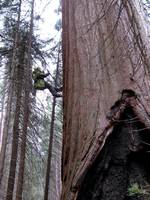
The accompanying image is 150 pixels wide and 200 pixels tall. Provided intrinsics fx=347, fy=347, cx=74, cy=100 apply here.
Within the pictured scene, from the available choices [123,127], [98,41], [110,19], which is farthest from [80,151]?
[110,19]

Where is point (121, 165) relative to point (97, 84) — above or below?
below

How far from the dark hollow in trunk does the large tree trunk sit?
0.4 inches

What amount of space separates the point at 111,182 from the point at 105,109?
0.52 metres

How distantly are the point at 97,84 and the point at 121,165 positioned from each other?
71 cm

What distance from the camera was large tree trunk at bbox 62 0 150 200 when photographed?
2.38 meters

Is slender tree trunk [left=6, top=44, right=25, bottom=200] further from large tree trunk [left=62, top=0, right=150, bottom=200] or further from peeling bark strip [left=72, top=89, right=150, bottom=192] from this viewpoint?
peeling bark strip [left=72, top=89, right=150, bottom=192]

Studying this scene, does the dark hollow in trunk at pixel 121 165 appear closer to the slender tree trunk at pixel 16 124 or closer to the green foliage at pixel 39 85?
the green foliage at pixel 39 85

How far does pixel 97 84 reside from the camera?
2.79 m

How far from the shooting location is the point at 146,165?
95.4 inches

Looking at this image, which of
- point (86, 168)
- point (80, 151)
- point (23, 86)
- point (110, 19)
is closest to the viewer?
point (86, 168)

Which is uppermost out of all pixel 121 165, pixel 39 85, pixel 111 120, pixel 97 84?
pixel 39 85

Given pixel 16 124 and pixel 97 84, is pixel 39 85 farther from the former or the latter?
pixel 97 84

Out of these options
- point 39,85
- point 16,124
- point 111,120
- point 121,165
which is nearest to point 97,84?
point 111,120

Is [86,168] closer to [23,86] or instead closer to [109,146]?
[109,146]
